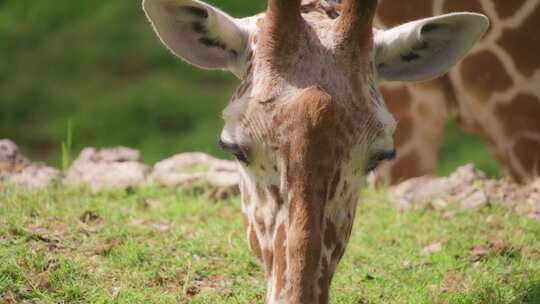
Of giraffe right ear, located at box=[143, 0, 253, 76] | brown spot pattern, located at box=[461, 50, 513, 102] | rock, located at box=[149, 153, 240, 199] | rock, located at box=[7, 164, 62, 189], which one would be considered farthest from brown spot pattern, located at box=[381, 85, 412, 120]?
giraffe right ear, located at box=[143, 0, 253, 76]

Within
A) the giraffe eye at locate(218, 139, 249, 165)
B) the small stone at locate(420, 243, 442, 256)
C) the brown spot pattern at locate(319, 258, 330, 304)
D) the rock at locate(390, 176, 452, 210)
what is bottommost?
the small stone at locate(420, 243, 442, 256)

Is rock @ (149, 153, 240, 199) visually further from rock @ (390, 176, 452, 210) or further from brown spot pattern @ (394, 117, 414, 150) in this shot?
brown spot pattern @ (394, 117, 414, 150)

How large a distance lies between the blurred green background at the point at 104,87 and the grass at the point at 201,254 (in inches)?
157

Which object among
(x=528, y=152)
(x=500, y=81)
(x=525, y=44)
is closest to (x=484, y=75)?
(x=500, y=81)

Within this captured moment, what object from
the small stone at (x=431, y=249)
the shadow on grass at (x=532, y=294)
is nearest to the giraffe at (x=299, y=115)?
the shadow on grass at (x=532, y=294)

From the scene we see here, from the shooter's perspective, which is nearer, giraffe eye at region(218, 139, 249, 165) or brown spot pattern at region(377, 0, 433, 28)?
giraffe eye at region(218, 139, 249, 165)

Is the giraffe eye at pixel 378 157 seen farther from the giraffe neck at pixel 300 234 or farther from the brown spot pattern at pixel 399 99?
the brown spot pattern at pixel 399 99

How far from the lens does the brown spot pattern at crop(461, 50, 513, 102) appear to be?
23.9ft

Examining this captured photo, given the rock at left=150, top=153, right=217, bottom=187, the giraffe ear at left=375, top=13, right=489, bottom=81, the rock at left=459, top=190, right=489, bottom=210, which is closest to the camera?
the giraffe ear at left=375, top=13, right=489, bottom=81

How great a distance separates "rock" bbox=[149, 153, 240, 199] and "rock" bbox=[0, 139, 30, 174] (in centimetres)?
92

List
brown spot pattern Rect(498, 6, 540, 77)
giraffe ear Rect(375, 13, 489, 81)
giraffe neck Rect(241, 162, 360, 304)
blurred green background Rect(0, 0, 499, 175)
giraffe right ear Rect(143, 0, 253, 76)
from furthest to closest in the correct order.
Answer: blurred green background Rect(0, 0, 499, 175) → brown spot pattern Rect(498, 6, 540, 77) → giraffe ear Rect(375, 13, 489, 81) → giraffe right ear Rect(143, 0, 253, 76) → giraffe neck Rect(241, 162, 360, 304)

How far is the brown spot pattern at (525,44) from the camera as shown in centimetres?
715

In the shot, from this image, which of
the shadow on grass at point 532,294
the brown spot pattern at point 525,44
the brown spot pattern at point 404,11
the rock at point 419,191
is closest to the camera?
the shadow on grass at point 532,294

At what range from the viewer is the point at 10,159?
691 centimetres
